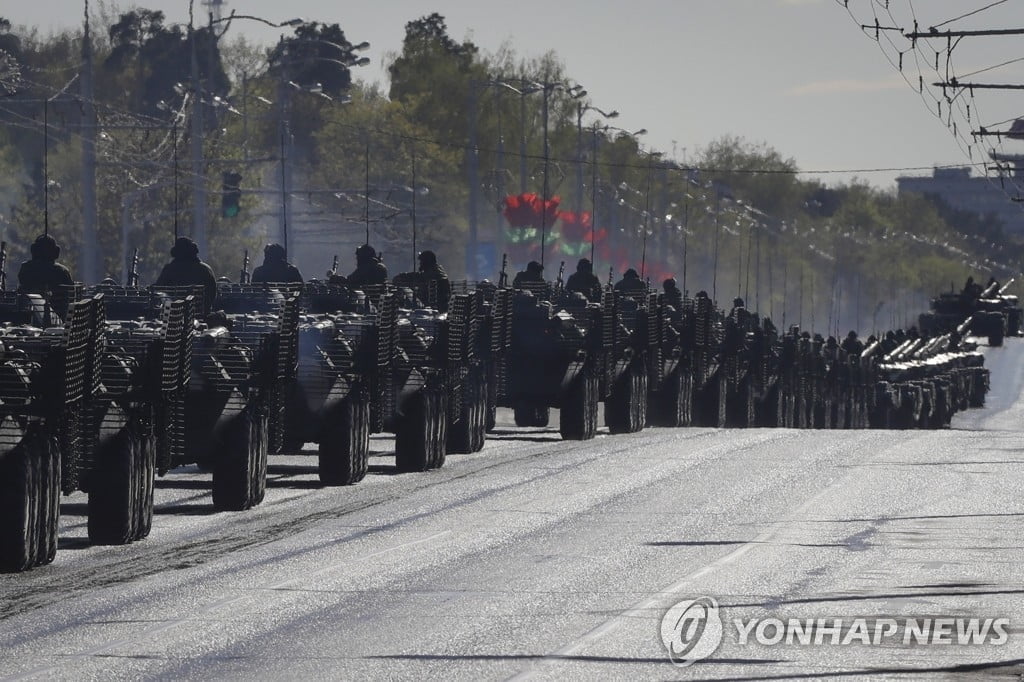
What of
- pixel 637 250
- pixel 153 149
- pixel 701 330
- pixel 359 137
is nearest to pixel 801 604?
pixel 701 330

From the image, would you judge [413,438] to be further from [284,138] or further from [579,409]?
[284,138]

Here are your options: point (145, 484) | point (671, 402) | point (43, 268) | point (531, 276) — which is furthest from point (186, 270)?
point (671, 402)

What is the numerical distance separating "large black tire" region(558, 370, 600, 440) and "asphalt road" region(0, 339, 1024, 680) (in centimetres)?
584

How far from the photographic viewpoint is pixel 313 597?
15391 millimetres

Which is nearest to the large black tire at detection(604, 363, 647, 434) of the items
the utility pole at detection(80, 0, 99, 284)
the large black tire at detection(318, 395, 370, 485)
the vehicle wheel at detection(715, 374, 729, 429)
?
the vehicle wheel at detection(715, 374, 729, 429)

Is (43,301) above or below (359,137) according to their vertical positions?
below

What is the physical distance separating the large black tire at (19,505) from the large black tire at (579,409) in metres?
17.4

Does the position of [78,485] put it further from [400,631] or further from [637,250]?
[637,250]

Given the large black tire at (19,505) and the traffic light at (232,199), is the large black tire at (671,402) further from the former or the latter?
the large black tire at (19,505)

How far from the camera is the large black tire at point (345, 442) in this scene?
24.1 meters

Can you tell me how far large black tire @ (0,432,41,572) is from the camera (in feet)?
53.6

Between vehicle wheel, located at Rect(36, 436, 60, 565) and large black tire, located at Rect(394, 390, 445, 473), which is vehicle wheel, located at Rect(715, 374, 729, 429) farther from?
vehicle wheel, located at Rect(36, 436, 60, 565)

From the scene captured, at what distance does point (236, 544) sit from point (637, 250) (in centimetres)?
13982

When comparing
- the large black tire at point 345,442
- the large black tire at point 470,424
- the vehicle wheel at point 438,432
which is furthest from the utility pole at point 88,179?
the large black tire at point 345,442
